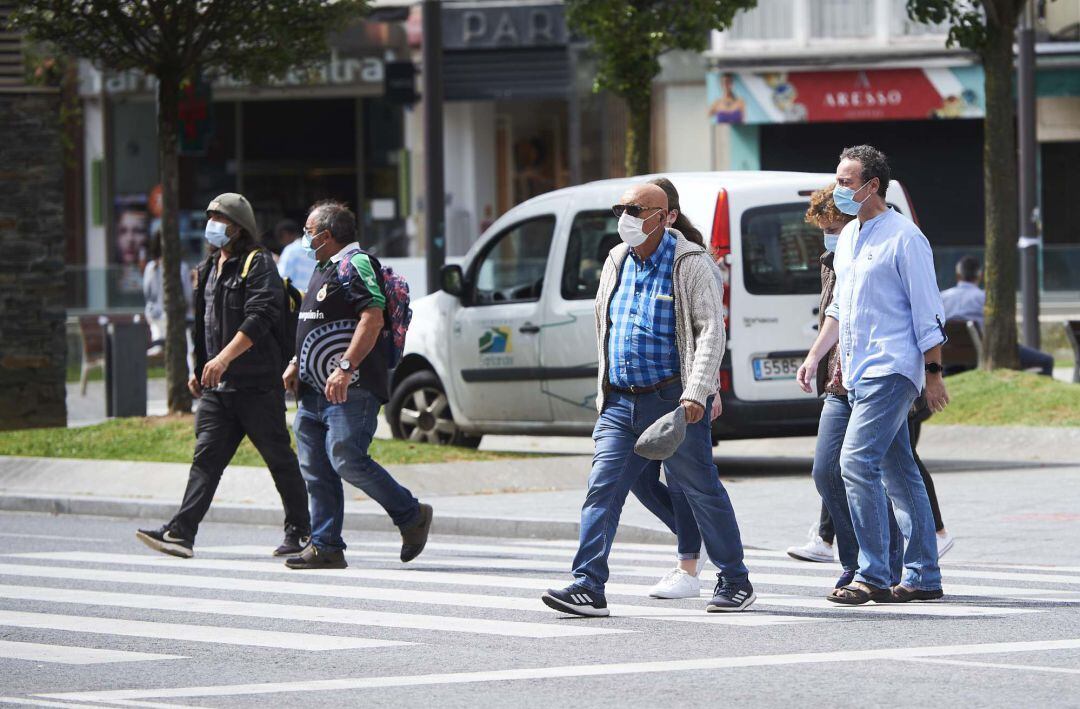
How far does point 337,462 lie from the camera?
9844 millimetres

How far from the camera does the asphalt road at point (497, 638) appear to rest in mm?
6508

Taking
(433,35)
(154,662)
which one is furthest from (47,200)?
(154,662)

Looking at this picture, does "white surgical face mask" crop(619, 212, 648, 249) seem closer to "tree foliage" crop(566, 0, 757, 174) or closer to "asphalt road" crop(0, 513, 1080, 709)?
"asphalt road" crop(0, 513, 1080, 709)

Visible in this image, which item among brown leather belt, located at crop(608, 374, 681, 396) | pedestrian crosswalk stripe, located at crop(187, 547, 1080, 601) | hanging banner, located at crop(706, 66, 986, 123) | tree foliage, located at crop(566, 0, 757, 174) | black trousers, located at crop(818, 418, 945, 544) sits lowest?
pedestrian crosswalk stripe, located at crop(187, 547, 1080, 601)

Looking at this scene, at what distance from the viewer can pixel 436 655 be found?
730cm

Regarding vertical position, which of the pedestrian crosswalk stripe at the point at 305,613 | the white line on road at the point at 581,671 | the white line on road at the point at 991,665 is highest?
the white line on road at the point at 991,665

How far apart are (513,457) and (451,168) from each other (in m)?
17.0

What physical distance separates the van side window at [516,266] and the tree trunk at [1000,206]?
13.9 ft

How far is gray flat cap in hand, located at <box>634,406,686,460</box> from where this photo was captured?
7.93 m

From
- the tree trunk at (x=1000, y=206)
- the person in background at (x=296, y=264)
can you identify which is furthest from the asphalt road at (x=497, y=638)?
the tree trunk at (x=1000, y=206)

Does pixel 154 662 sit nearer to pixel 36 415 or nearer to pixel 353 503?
pixel 353 503

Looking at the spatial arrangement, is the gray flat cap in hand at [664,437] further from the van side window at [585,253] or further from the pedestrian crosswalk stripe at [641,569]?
the van side window at [585,253]

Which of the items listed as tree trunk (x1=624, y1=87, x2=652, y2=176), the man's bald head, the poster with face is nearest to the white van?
tree trunk (x1=624, y1=87, x2=652, y2=176)

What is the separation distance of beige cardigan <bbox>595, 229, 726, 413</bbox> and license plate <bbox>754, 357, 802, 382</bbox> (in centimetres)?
497
